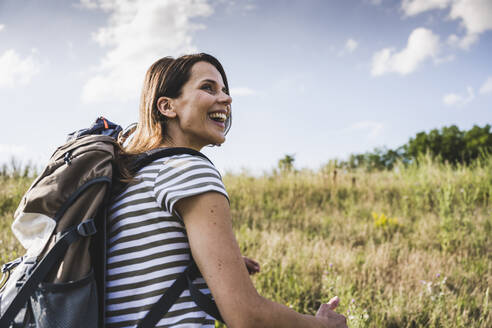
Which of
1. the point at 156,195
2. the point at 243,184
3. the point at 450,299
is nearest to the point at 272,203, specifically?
the point at 243,184

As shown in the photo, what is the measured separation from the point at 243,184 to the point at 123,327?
6.76m

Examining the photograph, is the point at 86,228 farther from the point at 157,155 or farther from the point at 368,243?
the point at 368,243

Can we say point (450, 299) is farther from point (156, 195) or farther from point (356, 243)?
point (156, 195)

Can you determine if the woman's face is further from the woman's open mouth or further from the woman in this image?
the woman

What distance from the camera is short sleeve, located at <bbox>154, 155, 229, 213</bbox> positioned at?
4.02 ft

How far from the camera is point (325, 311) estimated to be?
1500mm

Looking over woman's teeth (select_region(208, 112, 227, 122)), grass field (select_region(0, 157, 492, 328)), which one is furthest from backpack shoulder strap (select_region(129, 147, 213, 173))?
grass field (select_region(0, 157, 492, 328))

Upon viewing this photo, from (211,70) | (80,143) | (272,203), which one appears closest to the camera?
(80,143)

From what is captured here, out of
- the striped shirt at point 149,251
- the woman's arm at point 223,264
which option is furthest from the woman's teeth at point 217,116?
the woman's arm at point 223,264

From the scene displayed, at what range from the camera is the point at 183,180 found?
4.12 feet

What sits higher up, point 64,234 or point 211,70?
point 211,70

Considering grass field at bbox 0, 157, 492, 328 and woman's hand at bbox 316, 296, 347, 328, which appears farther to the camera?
grass field at bbox 0, 157, 492, 328

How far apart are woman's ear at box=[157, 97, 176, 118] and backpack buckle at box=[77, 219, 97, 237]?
2.33ft

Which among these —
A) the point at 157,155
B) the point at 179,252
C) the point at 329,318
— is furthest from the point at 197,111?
the point at 329,318
